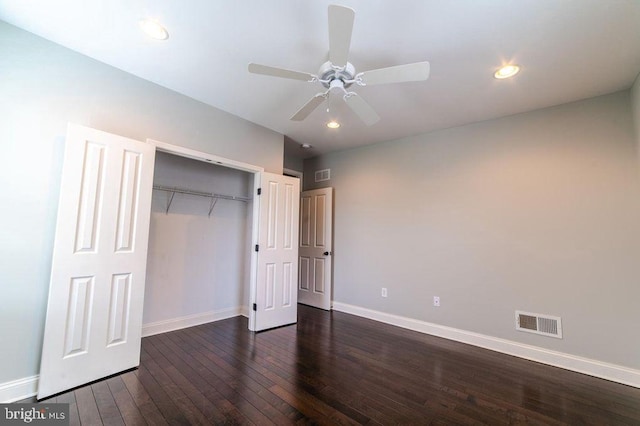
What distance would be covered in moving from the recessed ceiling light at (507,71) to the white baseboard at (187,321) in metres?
4.34

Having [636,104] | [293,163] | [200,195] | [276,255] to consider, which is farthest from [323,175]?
[636,104]

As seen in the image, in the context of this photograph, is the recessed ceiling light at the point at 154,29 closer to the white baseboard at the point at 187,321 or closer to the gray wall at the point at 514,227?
the white baseboard at the point at 187,321

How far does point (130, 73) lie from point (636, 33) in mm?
4242

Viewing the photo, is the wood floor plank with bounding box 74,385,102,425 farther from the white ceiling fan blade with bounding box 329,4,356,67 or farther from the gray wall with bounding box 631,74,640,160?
the gray wall with bounding box 631,74,640,160

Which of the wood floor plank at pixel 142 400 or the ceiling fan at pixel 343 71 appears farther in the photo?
the wood floor plank at pixel 142 400

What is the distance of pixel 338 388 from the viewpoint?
7.23ft

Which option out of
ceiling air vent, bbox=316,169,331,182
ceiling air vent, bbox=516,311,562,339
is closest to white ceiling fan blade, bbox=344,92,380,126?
ceiling air vent, bbox=316,169,331,182

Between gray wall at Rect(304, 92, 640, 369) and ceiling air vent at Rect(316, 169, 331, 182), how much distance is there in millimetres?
830

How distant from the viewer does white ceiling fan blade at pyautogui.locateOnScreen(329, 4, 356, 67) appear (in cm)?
136

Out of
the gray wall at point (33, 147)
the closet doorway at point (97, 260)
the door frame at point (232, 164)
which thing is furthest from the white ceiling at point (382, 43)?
the closet doorway at point (97, 260)

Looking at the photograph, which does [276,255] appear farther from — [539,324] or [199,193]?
[539,324]

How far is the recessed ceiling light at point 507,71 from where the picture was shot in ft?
7.71

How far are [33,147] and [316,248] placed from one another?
147 inches

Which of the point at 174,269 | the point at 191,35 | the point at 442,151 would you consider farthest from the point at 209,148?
the point at 442,151
